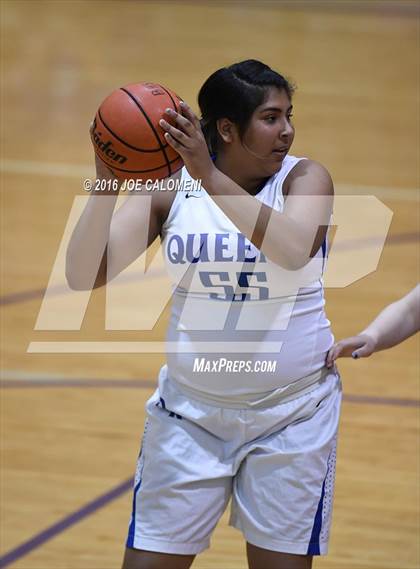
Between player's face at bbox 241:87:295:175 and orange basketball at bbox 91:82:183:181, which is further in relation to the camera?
player's face at bbox 241:87:295:175

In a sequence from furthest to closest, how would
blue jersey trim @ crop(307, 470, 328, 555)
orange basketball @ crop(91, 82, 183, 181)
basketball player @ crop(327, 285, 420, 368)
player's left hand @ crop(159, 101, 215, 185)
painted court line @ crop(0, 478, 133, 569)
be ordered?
painted court line @ crop(0, 478, 133, 569) → basketball player @ crop(327, 285, 420, 368) → blue jersey trim @ crop(307, 470, 328, 555) → orange basketball @ crop(91, 82, 183, 181) → player's left hand @ crop(159, 101, 215, 185)

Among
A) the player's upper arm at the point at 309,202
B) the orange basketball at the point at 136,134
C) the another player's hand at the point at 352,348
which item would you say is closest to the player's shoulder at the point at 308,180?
the player's upper arm at the point at 309,202

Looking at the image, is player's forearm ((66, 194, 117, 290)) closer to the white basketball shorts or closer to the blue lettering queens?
the blue lettering queens

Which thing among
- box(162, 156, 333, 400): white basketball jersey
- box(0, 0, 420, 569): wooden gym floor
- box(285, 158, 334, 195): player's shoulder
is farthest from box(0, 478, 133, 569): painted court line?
box(285, 158, 334, 195): player's shoulder

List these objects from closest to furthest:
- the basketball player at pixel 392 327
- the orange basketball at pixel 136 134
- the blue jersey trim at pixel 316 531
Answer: the orange basketball at pixel 136 134, the blue jersey trim at pixel 316 531, the basketball player at pixel 392 327

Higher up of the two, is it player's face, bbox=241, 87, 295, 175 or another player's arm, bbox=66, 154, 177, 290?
player's face, bbox=241, 87, 295, 175

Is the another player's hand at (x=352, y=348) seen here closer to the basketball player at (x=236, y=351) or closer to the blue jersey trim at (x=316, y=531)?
the basketball player at (x=236, y=351)

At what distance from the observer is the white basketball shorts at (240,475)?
11.6ft

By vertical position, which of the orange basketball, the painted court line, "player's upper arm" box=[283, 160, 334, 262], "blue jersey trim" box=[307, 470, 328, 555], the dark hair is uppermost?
the dark hair

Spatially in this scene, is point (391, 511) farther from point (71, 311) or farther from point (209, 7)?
point (209, 7)

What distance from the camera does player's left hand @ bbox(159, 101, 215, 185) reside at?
3.17m

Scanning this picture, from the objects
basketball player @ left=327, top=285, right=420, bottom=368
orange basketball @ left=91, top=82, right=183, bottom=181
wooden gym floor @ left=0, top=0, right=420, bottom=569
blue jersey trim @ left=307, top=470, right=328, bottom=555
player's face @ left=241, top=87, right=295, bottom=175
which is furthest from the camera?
wooden gym floor @ left=0, top=0, right=420, bottom=569

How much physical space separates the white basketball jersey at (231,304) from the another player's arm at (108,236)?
57 millimetres

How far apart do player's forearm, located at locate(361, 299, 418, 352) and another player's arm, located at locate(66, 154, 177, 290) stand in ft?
2.55
